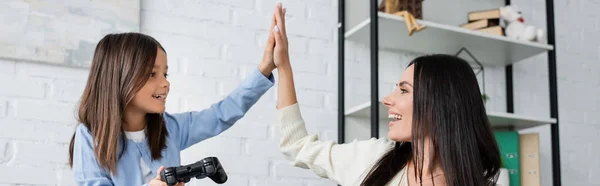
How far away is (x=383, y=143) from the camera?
1781mm

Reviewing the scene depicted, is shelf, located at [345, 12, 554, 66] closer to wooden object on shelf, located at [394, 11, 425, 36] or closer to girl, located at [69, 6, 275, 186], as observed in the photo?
wooden object on shelf, located at [394, 11, 425, 36]

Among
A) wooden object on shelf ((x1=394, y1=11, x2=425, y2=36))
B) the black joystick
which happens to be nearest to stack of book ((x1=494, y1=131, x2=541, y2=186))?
wooden object on shelf ((x1=394, y1=11, x2=425, y2=36))

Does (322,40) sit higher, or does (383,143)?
(322,40)

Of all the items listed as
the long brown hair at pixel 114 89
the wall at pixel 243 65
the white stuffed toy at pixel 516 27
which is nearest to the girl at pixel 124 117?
the long brown hair at pixel 114 89

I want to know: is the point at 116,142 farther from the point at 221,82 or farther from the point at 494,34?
the point at 494,34

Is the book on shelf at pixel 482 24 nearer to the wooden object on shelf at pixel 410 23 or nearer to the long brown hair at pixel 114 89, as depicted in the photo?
the wooden object on shelf at pixel 410 23

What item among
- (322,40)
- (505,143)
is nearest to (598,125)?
(505,143)

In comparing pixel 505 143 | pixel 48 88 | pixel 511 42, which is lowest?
pixel 505 143

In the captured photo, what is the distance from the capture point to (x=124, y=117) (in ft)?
5.87

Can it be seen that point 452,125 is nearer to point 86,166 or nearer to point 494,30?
point 86,166

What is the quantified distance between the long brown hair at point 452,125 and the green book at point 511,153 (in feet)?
3.47

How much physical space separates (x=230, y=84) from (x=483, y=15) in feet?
3.07

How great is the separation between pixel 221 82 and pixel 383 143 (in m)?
0.81

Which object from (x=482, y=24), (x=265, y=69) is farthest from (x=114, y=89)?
(x=482, y=24)
